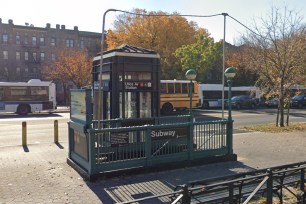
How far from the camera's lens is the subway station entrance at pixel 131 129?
741 centimetres

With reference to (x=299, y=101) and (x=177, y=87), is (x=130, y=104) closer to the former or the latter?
(x=177, y=87)

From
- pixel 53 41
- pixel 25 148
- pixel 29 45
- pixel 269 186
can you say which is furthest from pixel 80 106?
pixel 53 41

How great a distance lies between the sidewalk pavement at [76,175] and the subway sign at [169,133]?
2.80 feet

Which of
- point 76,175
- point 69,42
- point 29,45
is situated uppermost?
point 69,42

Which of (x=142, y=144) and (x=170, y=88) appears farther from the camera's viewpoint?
(x=170, y=88)

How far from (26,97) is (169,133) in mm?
21605

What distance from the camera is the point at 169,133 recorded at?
8.24 metres

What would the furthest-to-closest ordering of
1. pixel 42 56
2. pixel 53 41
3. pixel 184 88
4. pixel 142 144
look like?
pixel 53 41 → pixel 42 56 → pixel 184 88 → pixel 142 144

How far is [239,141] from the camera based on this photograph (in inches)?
500

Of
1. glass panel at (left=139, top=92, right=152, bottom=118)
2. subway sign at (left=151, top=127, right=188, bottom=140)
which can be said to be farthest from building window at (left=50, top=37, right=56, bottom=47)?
subway sign at (left=151, top=127, right=188, bottom=140)

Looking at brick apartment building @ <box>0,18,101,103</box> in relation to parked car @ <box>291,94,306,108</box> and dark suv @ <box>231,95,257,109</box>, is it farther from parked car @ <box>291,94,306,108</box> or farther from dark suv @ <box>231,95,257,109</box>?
parked car @ <box>291,94,306,108</box>

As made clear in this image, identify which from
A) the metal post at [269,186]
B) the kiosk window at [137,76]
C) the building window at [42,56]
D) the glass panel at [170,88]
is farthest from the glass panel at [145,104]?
the building window at [42,56]

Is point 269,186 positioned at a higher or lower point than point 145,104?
lower

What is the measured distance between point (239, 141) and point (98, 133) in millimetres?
7199
